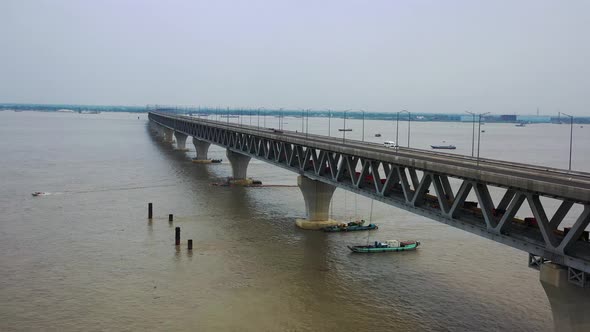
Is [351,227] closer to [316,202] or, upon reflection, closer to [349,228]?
[349,228]

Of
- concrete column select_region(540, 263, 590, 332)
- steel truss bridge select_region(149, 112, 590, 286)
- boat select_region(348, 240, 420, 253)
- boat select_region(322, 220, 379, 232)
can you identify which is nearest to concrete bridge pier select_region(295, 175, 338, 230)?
boat select_region(322, 220, 379, 232)

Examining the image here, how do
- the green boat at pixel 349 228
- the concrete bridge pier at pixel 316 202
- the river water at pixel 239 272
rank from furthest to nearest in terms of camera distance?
the concrete bridge pier at pixel 316 202 < the green boat at pixel 349 228 < the river water at pixel 239 272

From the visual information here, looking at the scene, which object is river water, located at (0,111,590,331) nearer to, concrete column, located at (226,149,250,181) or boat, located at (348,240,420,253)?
boat, located at (348,240,420,253)

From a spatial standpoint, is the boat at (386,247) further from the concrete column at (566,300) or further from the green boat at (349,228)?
the concrete column at (566,300)

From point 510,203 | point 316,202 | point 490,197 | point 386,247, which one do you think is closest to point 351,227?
point 316,202

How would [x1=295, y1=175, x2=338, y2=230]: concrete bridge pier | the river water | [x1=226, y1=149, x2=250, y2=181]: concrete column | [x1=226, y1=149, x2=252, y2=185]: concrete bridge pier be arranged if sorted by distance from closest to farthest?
1. the river water
2. [x1=295, y1=175, x2=338, y2=230]: concrete bridge pier
3. [x1=226, y1=149, x2=252, y2=185]: concrete bridge pier
4. [x1=226, y1=149, x2=250, y2=181]: concrete column

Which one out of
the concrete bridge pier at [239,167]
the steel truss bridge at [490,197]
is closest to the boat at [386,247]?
the steel truss bridge at [490,197]

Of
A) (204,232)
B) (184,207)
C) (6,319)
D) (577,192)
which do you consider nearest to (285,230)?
(204,232)
